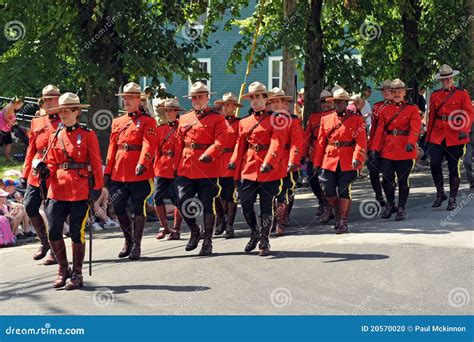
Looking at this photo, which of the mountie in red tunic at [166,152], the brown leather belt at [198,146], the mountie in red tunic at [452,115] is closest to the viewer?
the brown leather belt at [198,146]

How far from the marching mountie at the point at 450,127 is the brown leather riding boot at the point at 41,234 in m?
6.17

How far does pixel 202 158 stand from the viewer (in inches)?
502

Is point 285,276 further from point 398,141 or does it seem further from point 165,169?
point 398,141

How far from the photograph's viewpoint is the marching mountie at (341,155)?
14070mm

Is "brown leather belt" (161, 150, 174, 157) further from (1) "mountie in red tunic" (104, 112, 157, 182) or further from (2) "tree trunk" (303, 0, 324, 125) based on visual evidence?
(2) "tree trunk" (303, 0, 324, 125)

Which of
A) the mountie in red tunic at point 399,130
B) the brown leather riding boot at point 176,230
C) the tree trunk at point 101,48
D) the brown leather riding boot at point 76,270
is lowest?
the brown leather riding boot at point 176,230

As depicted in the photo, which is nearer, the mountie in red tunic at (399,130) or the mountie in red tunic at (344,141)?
the mountie in red tunic at (344,141)

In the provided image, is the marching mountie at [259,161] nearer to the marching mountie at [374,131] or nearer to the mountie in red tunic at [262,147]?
the mountie in red tunic at [262,147]

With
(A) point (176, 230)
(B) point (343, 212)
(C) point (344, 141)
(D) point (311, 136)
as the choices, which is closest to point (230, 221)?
(A) point (176, 230)

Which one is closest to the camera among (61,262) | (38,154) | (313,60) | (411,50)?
(61,262)

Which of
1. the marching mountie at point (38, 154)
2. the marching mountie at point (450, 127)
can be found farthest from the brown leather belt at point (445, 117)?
the marching mountie at point (38, 154)

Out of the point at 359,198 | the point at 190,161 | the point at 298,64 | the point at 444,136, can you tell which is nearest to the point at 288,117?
the point at 190,161

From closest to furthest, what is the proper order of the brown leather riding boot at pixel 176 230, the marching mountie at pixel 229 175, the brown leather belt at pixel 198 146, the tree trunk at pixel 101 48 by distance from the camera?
the brown leather belt at pixel 198 146 < the marching mountie at pixel 229 175 < the brown leather riding boot at pixel 176 230 < the tree trunk at pixel 101 48

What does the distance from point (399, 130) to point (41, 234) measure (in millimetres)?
5372
